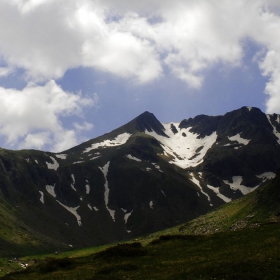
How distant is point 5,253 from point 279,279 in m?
149

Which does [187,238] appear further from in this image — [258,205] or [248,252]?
[258,205]

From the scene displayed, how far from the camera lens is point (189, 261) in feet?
139

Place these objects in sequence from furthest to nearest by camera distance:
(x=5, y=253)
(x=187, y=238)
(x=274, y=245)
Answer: (x=5, y=253), (x=187, y=238), (x=274, y=245)

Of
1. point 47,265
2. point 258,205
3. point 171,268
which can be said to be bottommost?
point 258,205

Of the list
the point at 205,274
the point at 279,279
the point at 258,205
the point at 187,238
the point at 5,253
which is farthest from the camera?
the point at 5,253

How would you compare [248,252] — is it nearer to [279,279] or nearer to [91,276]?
[279,279]

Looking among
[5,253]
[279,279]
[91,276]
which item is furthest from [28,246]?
[279,279]

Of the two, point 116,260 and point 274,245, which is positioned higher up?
point 116,260

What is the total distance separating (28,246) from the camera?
17388cm

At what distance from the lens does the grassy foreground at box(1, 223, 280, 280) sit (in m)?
34.8

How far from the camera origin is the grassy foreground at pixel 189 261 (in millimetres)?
34844

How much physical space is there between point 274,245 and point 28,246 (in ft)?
504

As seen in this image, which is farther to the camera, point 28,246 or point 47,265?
point 28,246

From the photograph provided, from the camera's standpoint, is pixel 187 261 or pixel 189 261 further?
pixel 187 261
